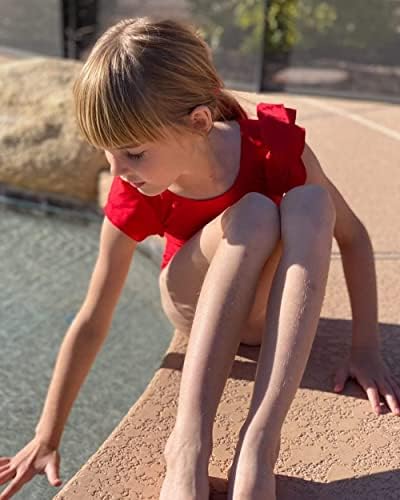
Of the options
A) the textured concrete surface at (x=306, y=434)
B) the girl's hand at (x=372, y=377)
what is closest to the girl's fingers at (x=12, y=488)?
the textured concrete surface at (x=306, y=434)

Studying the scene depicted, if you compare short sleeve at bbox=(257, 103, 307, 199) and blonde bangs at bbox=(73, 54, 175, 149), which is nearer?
blonde bangs at bbox=(73, 54, 175, 149)

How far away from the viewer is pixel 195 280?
2.15 metres

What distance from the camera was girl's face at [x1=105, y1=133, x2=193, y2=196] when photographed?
6.05 feet

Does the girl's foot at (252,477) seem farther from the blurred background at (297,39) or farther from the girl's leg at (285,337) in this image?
the blurred background at (297,39)

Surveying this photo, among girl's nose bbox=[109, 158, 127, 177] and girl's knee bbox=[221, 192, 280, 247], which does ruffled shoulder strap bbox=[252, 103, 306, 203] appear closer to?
girl's knee bbox=[221, 192, 280, 247]

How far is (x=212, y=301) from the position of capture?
1817mm

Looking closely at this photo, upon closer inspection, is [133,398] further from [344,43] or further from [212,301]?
[344,43]

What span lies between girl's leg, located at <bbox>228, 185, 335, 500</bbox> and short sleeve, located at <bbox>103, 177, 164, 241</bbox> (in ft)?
1.38

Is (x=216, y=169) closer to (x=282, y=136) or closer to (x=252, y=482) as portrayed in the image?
(x=282, y=136)

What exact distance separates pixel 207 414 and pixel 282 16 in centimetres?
443

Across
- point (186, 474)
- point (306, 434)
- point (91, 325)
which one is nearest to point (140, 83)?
point (91, 325)

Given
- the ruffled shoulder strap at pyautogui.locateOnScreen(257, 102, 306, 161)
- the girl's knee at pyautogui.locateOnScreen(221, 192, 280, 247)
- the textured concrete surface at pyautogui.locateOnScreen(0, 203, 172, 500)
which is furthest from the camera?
the textured concrete surface at pyautogui.locateOnScreen(0, 203, 172, 500)

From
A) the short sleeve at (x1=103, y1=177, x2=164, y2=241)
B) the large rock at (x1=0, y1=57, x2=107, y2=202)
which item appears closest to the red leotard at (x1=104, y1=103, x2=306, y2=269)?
the short sleeve at (x1=103, y1=177, x2=164, y2=241)

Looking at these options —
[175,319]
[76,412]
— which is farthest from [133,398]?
[175,319]
